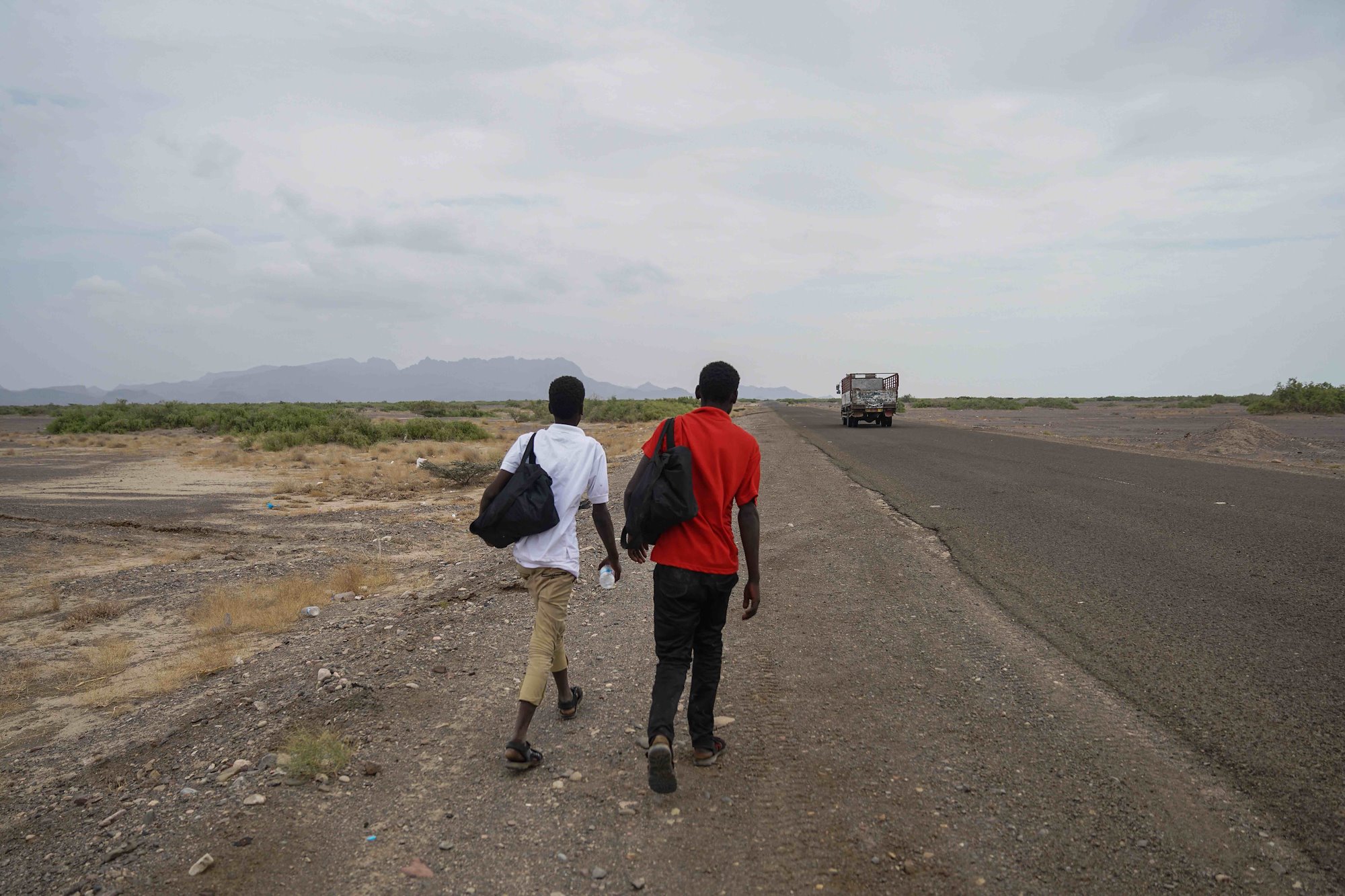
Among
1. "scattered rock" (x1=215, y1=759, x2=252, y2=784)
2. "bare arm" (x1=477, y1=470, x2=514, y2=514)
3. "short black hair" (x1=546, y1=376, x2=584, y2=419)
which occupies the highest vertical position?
"short black hair" (x1=546, y1=376, x2=584, y2=419)

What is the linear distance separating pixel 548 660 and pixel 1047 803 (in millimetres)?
2435

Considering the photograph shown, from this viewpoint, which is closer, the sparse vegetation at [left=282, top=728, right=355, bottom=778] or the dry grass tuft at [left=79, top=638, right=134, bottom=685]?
the sparse vegetation at [left=282, top=728, right=355, bottom=778]

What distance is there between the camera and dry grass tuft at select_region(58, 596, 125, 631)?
664 cm

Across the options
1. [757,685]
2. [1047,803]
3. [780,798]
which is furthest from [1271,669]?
[780,798]

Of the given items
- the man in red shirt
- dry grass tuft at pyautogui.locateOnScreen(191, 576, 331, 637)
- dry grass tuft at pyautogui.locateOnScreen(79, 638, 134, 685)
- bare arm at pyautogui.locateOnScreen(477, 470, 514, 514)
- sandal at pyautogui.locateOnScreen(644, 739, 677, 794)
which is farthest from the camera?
dry grass tuft at pyautogui.locateOnScreen(191, 576, 331, 637)

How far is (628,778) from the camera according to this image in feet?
11.6

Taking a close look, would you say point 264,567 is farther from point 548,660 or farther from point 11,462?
point 11,462

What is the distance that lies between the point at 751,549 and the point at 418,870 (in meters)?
1.98

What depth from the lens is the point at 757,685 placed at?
4.59m

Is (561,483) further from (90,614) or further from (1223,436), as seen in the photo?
(1223,436)

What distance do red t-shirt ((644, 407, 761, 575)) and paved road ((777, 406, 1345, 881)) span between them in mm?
2605

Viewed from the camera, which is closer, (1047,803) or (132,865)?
(132,865)

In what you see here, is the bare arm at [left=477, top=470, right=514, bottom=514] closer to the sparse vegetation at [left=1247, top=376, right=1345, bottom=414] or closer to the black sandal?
the black sandal

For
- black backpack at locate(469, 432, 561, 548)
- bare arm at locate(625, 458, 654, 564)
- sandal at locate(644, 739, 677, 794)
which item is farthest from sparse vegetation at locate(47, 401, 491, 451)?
sandal at locate(644, 739, 677, 794)
